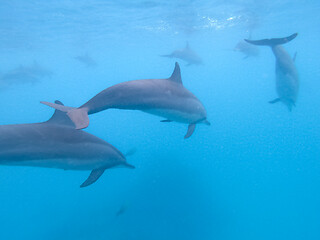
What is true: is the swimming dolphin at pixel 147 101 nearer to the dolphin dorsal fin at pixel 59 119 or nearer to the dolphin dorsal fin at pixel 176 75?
the dolphin dorsal fin at pixel 176 75

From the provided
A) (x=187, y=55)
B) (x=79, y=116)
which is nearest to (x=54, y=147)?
(x=79, y=116)

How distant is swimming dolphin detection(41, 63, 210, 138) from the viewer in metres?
3.71

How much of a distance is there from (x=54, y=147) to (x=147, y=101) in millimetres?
1808

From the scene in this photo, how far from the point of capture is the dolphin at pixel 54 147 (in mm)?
3471

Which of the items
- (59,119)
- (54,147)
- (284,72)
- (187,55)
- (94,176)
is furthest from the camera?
(187,55)

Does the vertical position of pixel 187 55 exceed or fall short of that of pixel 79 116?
it falls short

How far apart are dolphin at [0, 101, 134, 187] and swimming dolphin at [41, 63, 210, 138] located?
19.5 inches

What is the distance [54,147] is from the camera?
383cm

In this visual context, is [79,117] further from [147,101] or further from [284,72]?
[284,72]

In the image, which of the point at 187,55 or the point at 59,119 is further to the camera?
the point at 187,55

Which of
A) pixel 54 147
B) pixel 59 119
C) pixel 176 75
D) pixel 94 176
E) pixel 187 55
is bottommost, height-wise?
pixel 187 55

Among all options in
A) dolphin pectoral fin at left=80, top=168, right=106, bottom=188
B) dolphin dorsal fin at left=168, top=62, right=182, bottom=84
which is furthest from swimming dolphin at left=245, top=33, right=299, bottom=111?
dolphin pectoral fin at left=80, top=168, right=106, bottom=188

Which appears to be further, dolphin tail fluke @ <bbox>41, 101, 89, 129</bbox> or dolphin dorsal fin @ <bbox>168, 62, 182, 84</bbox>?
dolphin dorsal fin @ <bbox>168, 62, 182, 84</bbox>

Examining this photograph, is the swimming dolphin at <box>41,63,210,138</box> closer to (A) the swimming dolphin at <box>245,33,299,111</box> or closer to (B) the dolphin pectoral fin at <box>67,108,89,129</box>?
(B) the dolphin pectoral fin at <box>67,108,89,129</box>
